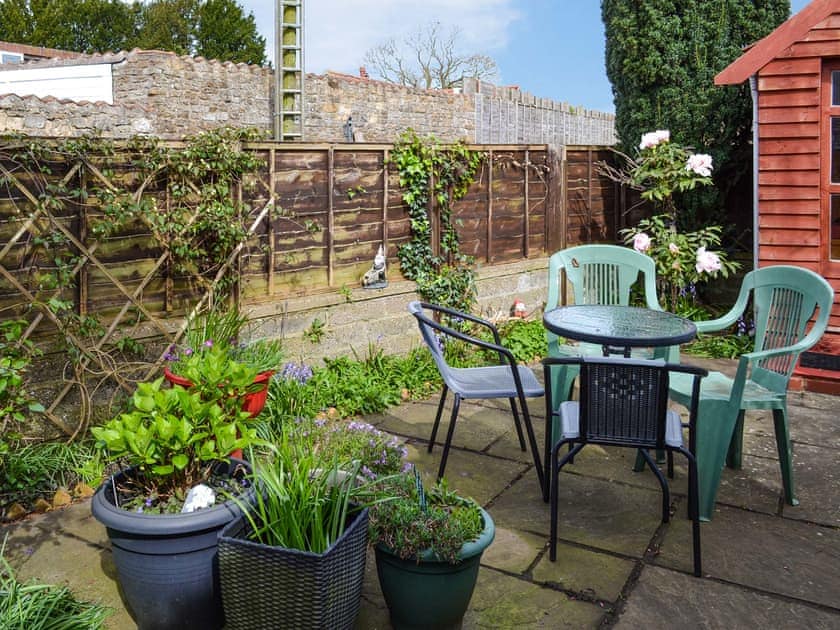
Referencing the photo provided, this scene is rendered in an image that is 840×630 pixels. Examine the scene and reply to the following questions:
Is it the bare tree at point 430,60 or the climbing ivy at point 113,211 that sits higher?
the bare tree at point 430,60

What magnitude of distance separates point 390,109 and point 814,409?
34.4ft

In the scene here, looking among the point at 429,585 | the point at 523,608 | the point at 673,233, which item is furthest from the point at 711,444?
the point at 673,233

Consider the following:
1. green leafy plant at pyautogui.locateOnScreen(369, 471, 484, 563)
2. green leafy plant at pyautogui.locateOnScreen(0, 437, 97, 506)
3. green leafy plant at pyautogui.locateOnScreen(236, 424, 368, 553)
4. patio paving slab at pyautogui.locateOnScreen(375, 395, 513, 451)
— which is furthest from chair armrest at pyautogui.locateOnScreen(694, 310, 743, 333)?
green leafy plant at pyautogui.locateOnScreen(0, 437, 97, 506)

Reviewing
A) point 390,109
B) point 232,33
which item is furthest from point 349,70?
point 232,33

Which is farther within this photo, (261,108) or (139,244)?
(261,108)

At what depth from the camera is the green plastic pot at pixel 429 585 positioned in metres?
2.33

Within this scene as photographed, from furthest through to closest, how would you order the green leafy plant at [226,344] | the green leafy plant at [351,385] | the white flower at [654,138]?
the white flower at [654,138], the green leafy plant at [351,385], the green leafy plant at [226,344]

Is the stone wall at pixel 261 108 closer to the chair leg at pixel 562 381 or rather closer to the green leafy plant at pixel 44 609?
the chair leg at pixel 562 381

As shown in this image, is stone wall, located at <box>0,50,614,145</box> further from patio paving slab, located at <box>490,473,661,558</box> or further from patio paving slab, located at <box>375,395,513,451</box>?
patio paving slab, located at <box>490,473,661,558</box>

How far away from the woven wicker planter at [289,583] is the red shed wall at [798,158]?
424 cm

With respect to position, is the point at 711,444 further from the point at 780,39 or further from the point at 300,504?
the point at 780,39

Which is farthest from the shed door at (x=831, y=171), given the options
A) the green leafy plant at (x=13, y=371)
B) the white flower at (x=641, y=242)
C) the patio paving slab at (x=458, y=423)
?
the green leafy plant at (x=13, y=371)

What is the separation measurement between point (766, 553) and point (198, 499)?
83.3 inches

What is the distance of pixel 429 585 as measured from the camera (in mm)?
2332
